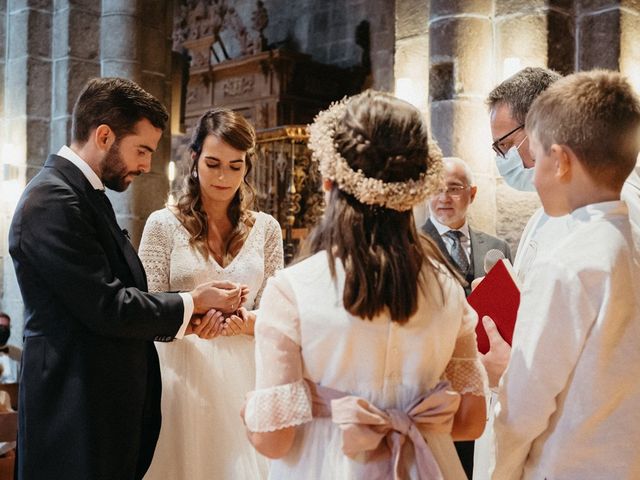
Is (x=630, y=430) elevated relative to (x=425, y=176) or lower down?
lower down

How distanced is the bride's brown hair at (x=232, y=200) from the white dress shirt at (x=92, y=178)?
1.77 ft

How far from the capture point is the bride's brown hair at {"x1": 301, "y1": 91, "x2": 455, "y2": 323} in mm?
1528

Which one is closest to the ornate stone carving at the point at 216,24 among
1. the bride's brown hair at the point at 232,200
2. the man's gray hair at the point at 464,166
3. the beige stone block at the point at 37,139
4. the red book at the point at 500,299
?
the beige stone block at the point at 37,139

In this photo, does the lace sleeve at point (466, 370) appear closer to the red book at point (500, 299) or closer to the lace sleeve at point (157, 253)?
the red book at point (500, 299)

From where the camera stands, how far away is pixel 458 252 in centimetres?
378

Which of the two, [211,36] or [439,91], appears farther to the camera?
[211,36]

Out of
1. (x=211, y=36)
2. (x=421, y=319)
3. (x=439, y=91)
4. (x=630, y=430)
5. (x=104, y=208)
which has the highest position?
(x=211, y=36)

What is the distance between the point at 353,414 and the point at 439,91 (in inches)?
114

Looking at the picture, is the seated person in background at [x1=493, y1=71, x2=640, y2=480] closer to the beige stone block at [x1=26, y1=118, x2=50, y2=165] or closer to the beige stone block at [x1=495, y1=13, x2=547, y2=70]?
the beige stone block at [x1=495, y1=13, x2=547, y2=70]

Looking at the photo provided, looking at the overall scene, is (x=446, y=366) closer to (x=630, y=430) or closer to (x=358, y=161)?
(x=630, y=430)

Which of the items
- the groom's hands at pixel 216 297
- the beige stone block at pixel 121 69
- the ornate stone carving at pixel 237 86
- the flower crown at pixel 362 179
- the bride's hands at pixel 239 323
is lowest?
the bride's hands at pixel 239 323

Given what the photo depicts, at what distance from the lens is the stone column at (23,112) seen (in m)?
5.84

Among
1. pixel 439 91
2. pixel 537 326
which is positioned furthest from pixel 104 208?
pixel 439 91

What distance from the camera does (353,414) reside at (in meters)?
1.51
